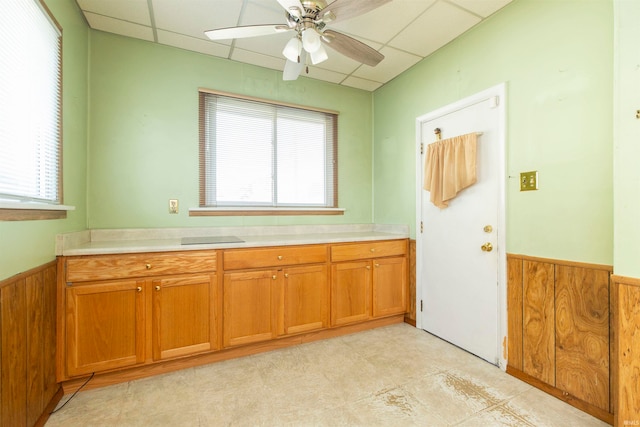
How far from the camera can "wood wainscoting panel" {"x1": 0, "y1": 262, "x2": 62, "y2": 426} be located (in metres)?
1.25

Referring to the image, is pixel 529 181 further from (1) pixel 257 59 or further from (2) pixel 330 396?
(1) pixel 257 59

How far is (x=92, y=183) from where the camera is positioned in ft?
7.74

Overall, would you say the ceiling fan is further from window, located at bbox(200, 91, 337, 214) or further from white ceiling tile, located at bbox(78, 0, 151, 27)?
window, located at bbox(200, 91, 337, 214)

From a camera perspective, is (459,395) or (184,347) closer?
(459,395)

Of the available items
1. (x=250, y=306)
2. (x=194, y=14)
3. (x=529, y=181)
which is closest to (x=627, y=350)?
(x=529, y=181)

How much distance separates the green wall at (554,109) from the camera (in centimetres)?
162

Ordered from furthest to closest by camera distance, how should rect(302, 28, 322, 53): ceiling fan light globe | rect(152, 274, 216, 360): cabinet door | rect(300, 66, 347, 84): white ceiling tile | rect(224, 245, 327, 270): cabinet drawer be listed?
rect(300, 66, 347, 84): white ceiling tile < rect(224, 245, 327, 270): cabinet drawer < rect(152, 274, 216, 360): cabinet door < rect(302, 28, 322, 53): ceiling fan light globe

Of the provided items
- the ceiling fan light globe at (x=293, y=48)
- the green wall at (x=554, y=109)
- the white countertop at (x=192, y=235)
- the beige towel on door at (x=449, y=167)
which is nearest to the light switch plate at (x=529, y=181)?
the green wall at (x=554, y=109)

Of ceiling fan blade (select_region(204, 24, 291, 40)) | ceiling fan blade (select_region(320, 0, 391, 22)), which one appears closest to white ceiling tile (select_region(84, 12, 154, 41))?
ceiling fan blade (select_region(204, 24, 291, 40))

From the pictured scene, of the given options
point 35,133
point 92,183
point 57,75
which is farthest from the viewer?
point 92,183

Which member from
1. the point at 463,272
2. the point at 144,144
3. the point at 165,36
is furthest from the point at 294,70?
the point at 463,272

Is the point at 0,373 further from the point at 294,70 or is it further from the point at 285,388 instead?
the point at 294,70

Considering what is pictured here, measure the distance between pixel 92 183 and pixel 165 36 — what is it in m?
1.41

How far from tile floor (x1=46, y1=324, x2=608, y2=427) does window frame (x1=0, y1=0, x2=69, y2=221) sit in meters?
1.19
